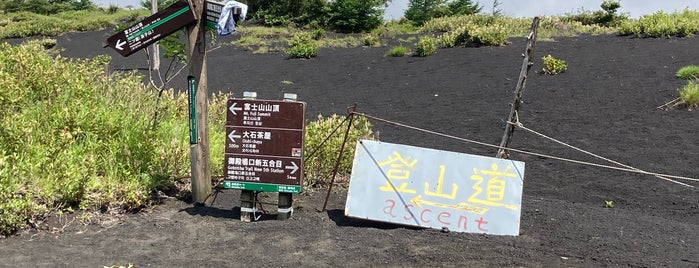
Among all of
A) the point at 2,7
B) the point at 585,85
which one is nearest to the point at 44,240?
the point at 585,85

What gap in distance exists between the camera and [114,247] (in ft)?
12.8

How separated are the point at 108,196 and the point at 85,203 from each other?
0.17 m

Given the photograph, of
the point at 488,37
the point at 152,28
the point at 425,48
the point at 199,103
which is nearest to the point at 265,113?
the point at 199,103

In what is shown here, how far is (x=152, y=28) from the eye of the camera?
4.71 metres

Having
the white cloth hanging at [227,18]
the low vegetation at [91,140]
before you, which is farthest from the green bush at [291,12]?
the white cloth hanging at [227,18]

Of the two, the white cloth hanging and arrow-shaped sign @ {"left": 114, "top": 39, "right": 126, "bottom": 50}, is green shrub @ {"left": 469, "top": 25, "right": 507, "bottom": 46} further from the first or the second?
arrow-shaped sign @ {"left": 114, "top": 39, "right": 126, "bottom": 50}

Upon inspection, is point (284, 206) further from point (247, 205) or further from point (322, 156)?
point (322, 156)

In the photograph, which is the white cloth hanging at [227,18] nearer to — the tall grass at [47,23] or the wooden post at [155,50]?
the wooden post at [155,50]

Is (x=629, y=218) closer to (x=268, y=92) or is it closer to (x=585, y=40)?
(x=268, y=92)

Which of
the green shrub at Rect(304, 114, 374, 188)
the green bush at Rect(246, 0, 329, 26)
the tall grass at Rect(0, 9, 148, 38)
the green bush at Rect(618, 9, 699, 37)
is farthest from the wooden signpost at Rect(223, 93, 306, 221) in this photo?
the tall grass at Rect(0, 9, 148, 38)

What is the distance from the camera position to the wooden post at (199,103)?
15.6 ft

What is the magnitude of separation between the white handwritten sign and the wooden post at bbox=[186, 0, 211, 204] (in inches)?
51.3

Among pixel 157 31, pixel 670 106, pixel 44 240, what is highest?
pixel 157 31

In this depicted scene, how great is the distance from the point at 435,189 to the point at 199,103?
2035 mm
